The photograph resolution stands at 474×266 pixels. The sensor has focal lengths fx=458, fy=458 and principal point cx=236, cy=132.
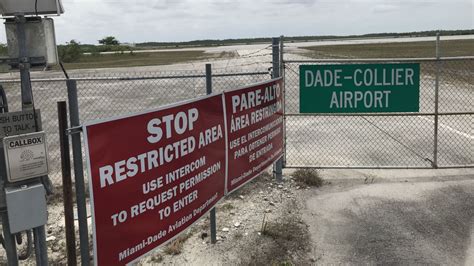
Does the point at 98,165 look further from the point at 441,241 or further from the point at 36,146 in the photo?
the point at 441,241

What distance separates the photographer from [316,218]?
5672 mm

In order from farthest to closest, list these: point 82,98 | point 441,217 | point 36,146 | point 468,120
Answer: point 82,98, point 468,120, point 441,217, point 36,146

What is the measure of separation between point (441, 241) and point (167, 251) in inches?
117

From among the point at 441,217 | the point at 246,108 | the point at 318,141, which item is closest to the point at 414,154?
the point at 318,141

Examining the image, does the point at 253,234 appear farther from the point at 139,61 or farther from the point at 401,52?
the point at 139,61

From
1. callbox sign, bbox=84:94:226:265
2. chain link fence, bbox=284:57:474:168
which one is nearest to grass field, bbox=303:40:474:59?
chain link fence, bbox=284:57:474:168

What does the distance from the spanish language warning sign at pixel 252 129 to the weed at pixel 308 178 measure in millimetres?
722

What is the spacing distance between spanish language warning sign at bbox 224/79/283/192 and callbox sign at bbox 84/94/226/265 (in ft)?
1.30

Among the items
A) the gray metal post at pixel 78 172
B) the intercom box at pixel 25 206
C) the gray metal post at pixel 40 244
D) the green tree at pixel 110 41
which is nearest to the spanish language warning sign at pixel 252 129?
the gray metal post at pixel 78 172

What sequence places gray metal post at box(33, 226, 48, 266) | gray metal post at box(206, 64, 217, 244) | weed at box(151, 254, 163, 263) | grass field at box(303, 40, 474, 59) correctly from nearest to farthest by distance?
gray metal post at box(33, 226, 48, 266) → weed at box(151, 254, 163, 263) → gray metal post at box(206, 64, 217, 244) → grass field at box(303, 40, 474, 59)

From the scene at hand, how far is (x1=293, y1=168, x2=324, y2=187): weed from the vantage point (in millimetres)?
6727

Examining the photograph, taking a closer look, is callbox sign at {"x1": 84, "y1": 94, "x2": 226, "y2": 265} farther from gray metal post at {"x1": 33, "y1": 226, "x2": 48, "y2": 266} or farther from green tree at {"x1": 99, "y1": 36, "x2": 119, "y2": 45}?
green tree at {"x1": 99, "y1": 36, "x2": 119, "y2": 45}

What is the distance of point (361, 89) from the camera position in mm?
6961

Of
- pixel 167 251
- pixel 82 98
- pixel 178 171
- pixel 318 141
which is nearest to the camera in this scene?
pixel 178 171
